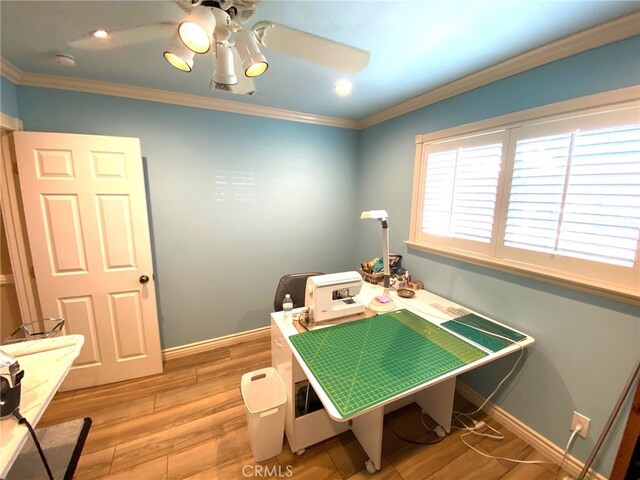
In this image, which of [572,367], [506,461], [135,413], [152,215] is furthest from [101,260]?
[572,367]

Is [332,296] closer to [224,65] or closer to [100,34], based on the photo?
[224,65]

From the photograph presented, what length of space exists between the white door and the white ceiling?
52 cm

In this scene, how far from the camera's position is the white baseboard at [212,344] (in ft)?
8.00

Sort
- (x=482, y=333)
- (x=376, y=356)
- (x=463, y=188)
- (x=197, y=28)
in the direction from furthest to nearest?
1. (x=463, y=188)
2. (x=482, y=333)
3. (x=376, y=356)
4. (x=197, y=28)

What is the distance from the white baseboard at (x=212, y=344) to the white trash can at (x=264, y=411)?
1.12 m

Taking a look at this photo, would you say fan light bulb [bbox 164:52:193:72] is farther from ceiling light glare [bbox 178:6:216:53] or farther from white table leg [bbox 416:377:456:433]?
white table leg [bbox 416:377:456:433]

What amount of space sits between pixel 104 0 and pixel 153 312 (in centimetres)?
202

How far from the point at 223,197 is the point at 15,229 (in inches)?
56.2

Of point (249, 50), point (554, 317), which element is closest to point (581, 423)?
point (554, 317)

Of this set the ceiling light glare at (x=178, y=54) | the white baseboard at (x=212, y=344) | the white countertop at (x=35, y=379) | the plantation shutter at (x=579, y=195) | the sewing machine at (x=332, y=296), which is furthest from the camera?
the white baseboard at (x=212, y=344)

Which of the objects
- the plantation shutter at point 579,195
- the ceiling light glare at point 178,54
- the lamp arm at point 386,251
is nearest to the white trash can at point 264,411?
the lamp arm at point 386,251

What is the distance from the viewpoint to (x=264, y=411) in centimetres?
140

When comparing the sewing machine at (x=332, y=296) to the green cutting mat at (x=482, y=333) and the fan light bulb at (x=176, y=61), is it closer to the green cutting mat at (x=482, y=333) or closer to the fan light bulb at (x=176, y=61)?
the green cutting mat at (x=482, y=333)

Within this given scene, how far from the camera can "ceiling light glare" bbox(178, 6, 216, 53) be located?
0.85 m
